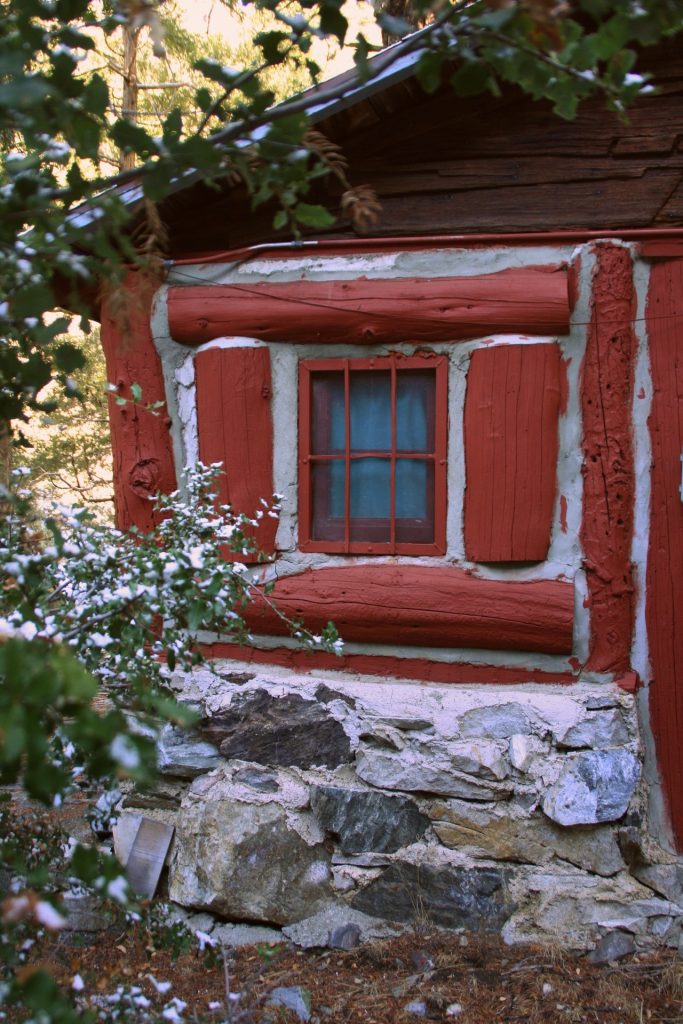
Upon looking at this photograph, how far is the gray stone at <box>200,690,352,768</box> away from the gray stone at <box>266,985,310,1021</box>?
864 millimetres

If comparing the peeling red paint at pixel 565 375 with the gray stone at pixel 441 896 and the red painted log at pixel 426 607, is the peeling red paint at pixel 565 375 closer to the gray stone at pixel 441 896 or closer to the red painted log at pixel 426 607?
the red painted log at pixel 426 607

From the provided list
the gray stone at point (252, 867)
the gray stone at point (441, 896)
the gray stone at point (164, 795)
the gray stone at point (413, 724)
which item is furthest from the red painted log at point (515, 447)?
the gray stone at point (164, 795)

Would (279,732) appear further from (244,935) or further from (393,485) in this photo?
(393,485)

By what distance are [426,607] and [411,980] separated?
4.64 feet

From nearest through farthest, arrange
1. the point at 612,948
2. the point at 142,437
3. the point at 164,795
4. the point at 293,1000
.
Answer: the point at 293,1000
the point at 612,948
the point at 164,795
the point at 142,437

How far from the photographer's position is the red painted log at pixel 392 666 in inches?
147

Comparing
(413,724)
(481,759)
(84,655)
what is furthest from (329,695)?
(84,655)

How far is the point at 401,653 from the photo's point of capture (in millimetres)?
3854

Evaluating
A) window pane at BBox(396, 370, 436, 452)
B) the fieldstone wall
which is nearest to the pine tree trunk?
window pane at BBox(396, 370, 436, 452)

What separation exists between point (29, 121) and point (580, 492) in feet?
9.27

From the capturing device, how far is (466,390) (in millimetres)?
3766

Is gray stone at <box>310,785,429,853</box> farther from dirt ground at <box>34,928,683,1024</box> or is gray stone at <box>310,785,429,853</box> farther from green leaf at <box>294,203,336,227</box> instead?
green leaf at <box>294,203,336,227</box>

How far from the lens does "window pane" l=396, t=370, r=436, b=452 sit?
387 centimetres

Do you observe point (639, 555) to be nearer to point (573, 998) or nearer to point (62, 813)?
point (573, 998)
